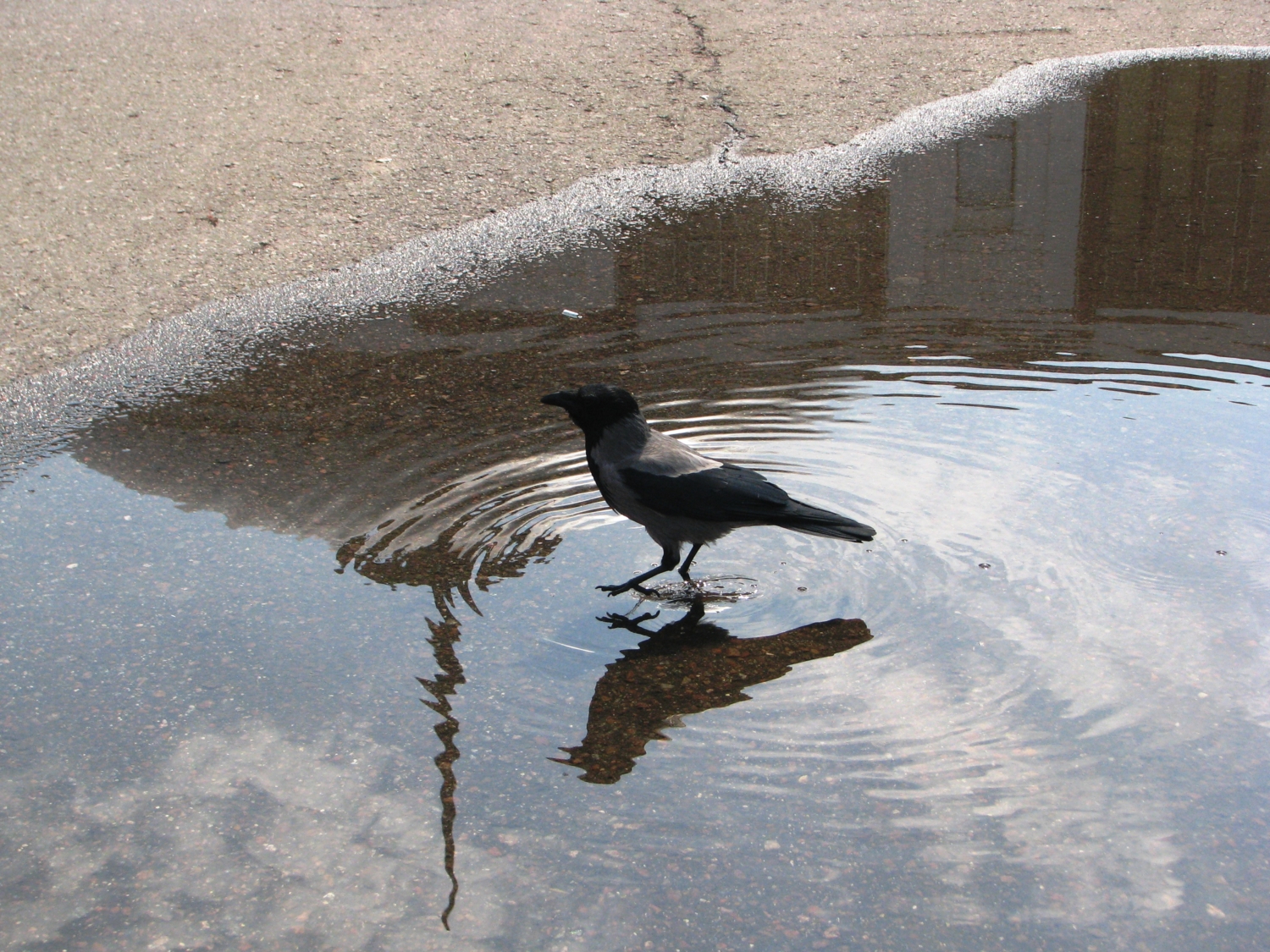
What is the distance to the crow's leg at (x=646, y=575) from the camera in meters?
4.02

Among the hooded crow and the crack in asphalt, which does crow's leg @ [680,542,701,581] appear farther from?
the crack in asphalt

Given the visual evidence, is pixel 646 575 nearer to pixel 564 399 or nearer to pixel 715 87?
pixel 564 399

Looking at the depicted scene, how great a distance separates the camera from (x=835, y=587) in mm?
3941

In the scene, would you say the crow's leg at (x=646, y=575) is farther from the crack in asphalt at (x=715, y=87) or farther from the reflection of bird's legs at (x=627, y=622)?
the crack in asphalt at (x=715, y=87)

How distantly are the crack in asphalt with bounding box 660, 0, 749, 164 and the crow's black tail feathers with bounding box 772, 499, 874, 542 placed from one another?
14.6ft

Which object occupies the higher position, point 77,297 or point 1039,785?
point 77,297

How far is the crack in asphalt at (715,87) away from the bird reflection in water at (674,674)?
4860mm

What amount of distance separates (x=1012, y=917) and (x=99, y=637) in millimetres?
2663

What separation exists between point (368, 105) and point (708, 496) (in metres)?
5.45

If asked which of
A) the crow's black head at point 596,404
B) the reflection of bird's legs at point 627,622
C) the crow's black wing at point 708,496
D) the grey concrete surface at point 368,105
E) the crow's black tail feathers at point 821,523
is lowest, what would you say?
the reflection of bird's legs at point 627,622

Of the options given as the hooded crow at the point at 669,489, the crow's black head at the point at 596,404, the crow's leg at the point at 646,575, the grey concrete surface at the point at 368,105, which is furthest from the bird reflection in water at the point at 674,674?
the grey concrete surface at the point at 368,105

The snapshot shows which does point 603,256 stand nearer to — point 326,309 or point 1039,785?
point 326,309

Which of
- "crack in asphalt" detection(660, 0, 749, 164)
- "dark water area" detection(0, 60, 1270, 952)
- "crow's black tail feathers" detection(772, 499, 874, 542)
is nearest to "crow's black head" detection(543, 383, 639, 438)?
"dark water area" detection(0, 60, 1270, 952)

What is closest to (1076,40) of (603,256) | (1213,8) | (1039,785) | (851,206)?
(1213,8)
